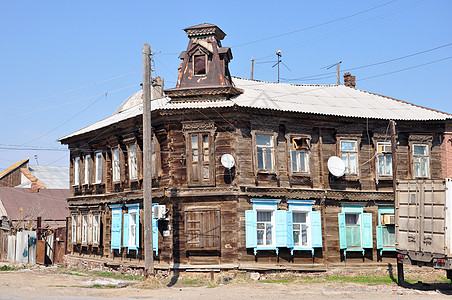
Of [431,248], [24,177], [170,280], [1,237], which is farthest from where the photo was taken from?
[24,177]

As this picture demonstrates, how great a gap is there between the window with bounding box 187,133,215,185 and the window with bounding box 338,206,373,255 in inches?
256

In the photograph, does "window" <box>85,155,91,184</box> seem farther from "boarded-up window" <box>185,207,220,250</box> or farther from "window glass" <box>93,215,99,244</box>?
"boarded-up window" <box>185,207,220,250</box>

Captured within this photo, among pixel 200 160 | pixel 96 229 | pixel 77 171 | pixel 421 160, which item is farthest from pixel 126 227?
pixel 421 160

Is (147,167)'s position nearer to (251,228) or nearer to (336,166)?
(251,228)

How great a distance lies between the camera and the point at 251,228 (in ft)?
72.8

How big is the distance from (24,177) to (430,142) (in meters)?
44.6

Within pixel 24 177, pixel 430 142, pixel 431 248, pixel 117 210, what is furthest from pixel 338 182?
pixel 24 177

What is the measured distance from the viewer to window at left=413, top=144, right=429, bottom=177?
25.7 meters

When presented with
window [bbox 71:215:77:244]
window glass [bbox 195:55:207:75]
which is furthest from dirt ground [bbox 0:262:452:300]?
window glass [bbox 195:55:207:75]

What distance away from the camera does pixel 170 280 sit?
71.3ft

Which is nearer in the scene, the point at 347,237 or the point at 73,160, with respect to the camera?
the point at 347,237

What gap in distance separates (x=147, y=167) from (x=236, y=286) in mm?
5812

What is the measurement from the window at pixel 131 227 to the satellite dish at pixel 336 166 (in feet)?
30.4

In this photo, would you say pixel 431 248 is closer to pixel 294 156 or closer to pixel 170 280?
pixel 294 156
